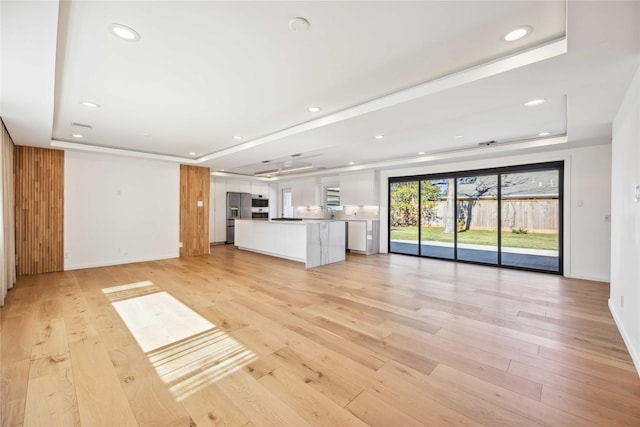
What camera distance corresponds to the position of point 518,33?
196cm

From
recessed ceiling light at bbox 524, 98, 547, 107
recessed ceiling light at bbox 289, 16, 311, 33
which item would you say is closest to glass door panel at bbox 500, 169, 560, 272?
recessed ceiling light at bbox 524, 98, 547, 107

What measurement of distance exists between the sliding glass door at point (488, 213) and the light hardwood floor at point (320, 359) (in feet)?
7.57

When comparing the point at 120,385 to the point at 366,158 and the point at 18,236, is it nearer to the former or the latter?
the point at 18,236

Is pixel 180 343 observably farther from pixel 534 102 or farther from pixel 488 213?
pixel 488 213

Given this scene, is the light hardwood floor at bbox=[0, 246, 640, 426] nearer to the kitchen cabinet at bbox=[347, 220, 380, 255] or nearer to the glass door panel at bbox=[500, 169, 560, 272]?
the glass door panel at bbox=[500, 169, 560, 272]

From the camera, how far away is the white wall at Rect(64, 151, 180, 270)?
5586mm

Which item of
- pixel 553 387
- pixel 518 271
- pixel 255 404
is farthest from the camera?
pixel 518 271

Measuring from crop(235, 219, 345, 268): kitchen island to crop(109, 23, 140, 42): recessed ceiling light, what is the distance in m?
4.22

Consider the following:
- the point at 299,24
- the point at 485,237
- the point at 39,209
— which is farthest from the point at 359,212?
the point at 39,209

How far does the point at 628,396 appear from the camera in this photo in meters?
1.81

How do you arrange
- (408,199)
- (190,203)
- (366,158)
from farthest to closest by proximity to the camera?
(408,199)
(190,203)
(366,158)

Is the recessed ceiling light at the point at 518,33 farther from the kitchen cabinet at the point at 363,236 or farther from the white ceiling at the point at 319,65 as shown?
the kitchen cabinet at the point at 363,236

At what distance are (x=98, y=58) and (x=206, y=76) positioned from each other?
2.83 ft

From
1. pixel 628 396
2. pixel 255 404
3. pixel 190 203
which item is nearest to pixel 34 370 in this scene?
pixel 255 404
